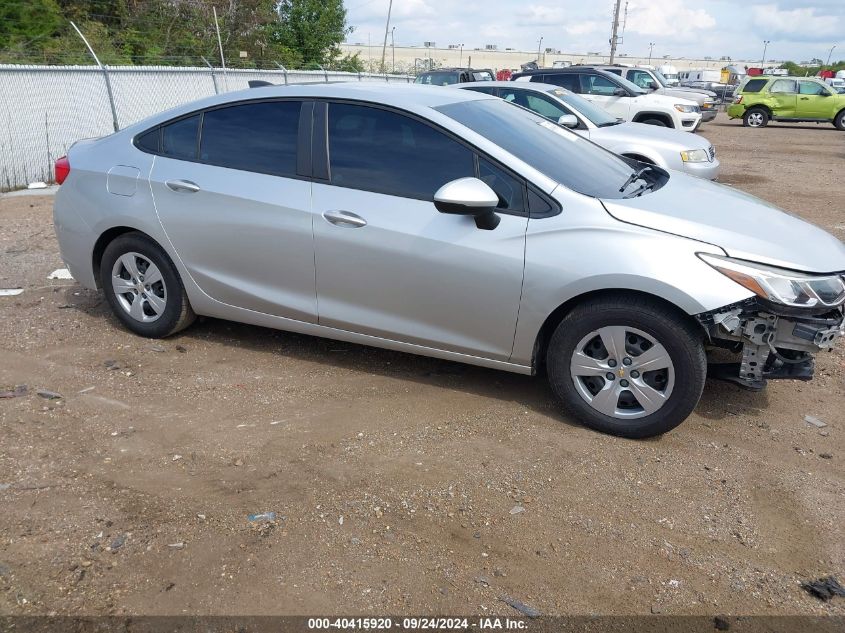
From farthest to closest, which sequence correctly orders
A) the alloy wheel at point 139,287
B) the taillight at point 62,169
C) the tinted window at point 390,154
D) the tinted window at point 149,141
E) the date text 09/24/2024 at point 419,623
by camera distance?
the taillight at point 62,169
the alloy wheel at point 139,287
the tinted window at point 149,141
the tinted window at point 390,154
the date text 09/24/2024 at point 419,623

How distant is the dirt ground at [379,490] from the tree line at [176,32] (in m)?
13.3

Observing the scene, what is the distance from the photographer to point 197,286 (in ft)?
16.1

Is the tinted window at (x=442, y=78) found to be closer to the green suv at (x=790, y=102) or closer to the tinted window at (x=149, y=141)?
the green suv at (x=790, y=102)

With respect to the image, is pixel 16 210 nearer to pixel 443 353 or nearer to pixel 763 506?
pixel 443 353

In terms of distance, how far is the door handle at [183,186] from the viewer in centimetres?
473

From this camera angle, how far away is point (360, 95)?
445cm

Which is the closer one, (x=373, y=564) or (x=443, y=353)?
(x=373, y=564)

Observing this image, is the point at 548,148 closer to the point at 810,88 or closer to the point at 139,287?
the point at 139,287

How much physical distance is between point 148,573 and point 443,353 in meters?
2.00

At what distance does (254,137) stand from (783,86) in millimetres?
26497

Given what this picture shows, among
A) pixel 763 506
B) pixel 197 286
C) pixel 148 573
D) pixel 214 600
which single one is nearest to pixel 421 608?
pixel 214 600

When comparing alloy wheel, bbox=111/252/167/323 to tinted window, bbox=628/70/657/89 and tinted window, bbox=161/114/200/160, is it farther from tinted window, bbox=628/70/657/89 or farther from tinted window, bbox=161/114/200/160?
tinted window, bbox=628/70/657/89

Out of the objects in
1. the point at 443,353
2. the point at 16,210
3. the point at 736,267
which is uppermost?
the point at 736,267

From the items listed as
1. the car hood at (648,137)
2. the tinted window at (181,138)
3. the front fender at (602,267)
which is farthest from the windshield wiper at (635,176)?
the car hood at (648,137)
